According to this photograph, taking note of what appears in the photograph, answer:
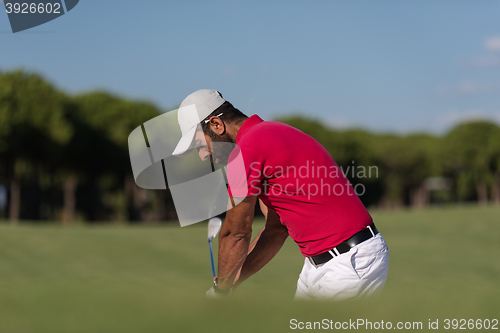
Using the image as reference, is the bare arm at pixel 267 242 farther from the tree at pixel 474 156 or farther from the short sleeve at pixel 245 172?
the tree at pixel 474 156

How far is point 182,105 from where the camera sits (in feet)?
13.2

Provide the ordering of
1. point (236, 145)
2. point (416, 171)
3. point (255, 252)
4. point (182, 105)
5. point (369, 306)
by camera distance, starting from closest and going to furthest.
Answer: point (369, 306)
point (236, 145)
point (182, 105)
point (255, 252)
point (416, 171)

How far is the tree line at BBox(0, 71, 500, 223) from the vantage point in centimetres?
3784

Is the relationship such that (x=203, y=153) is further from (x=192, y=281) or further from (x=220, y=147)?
(x=192, y=281)

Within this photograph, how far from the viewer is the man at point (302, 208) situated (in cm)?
354

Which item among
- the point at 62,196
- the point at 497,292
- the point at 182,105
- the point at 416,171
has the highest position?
the point at 182,105

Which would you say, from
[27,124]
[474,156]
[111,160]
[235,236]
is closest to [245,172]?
[235,236]

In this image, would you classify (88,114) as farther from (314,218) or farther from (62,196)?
(314,218)

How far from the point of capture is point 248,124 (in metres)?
3.79

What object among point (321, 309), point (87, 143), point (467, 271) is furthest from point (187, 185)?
point (87, 143)

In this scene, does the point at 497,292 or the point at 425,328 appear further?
the point at 497,292

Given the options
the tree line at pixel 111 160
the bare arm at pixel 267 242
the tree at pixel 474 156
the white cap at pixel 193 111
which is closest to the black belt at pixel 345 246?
the bare arm at pixel 267 242

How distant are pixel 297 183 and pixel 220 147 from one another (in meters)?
0.65

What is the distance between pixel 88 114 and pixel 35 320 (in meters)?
47.0
